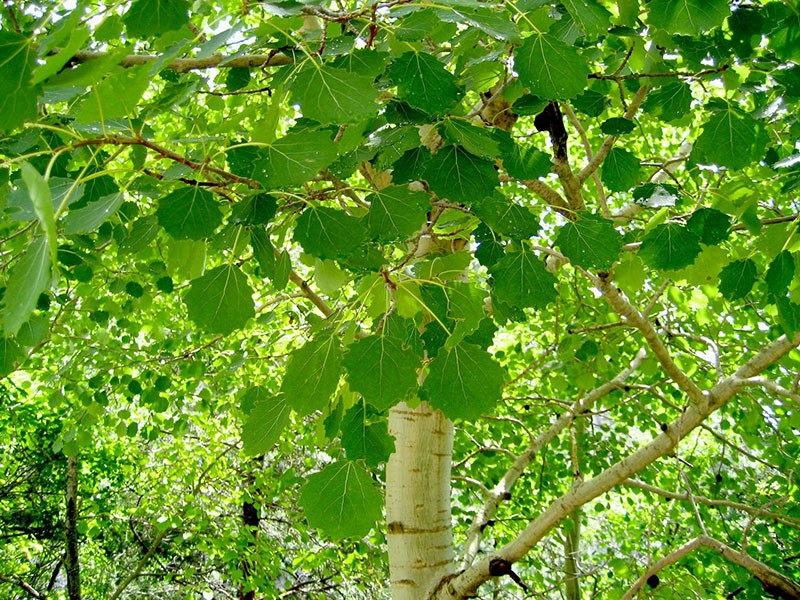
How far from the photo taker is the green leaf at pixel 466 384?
1007 mm

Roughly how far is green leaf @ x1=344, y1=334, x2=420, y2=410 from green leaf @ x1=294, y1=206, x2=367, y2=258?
0.47 feet

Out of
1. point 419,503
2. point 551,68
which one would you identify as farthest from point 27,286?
point 419,503

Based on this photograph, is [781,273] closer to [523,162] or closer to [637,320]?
[523,162]

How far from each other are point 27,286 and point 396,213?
0.56 m

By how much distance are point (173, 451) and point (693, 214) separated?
5.29 m

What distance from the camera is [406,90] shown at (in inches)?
35.4

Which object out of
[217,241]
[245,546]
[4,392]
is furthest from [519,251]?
[4,392]

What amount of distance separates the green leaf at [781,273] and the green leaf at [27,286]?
49.0 inches

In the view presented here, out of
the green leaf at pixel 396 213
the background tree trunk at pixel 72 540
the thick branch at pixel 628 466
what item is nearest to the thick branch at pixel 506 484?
the thick branch at pixel 628 466

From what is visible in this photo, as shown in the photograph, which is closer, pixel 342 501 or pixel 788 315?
pixel 342 501

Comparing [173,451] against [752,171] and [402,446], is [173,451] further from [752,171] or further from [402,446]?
[752,171]

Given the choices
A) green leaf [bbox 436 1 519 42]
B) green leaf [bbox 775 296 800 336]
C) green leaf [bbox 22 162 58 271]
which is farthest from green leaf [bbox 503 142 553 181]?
green leaf [bbox 22 162 58 271]

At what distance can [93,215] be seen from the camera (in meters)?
0.82

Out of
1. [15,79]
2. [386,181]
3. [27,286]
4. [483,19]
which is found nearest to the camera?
[27,286]
